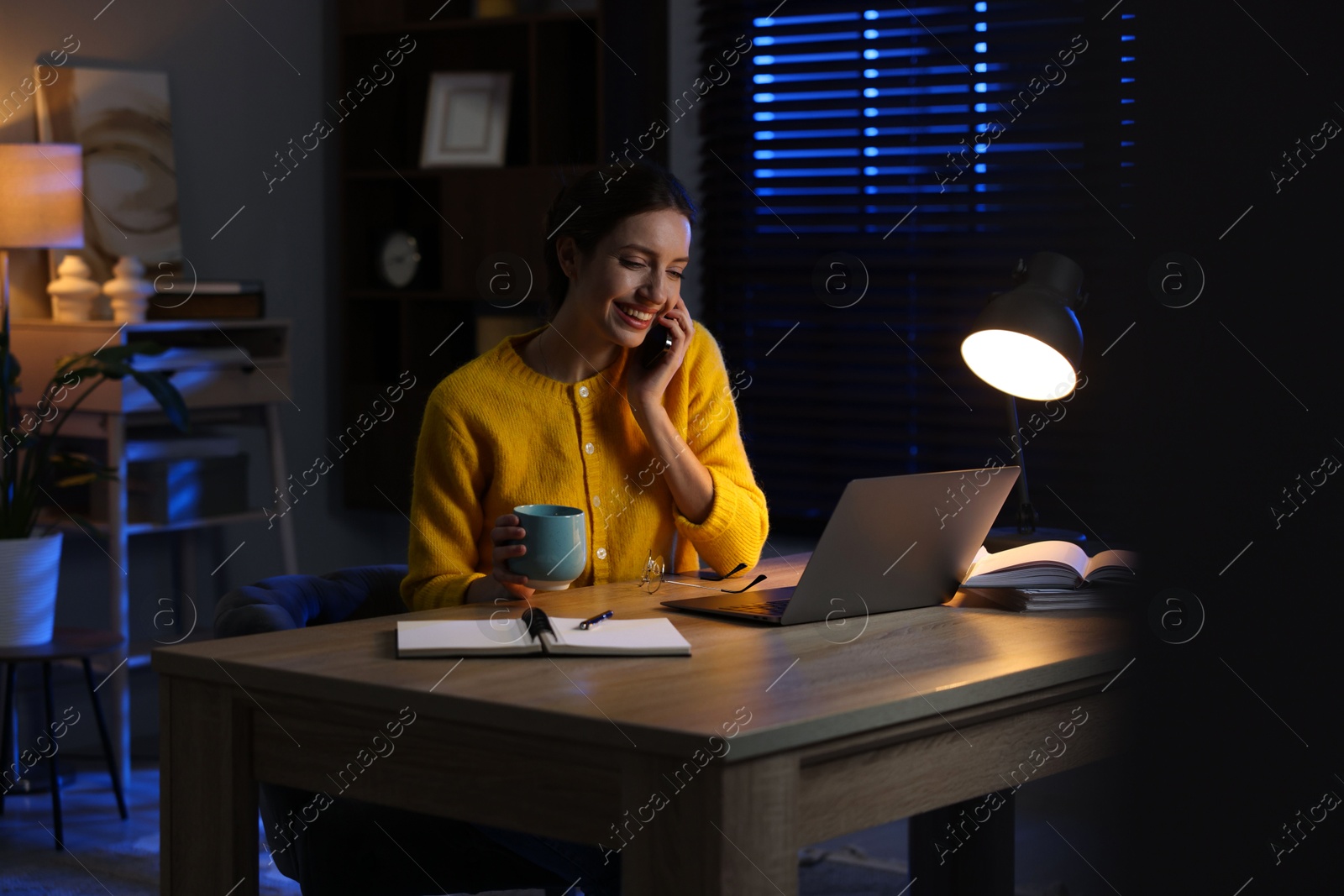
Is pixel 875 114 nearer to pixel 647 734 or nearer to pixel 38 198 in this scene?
pixel 38 198

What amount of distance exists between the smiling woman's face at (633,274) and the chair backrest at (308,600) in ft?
1.61

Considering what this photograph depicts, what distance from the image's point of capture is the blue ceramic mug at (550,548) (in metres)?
1.73

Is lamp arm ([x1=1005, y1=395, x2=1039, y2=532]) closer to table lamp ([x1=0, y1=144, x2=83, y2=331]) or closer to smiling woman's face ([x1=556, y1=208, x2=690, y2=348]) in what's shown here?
smiling woman's face ([x1=556, y1=208, x2=690, y2=348])

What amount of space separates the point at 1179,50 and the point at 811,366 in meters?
3.34

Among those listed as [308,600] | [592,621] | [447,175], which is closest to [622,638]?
[592,621]

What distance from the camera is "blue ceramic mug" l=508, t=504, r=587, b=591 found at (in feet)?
5.68

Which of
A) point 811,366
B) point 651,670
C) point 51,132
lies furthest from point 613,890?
point 51,132

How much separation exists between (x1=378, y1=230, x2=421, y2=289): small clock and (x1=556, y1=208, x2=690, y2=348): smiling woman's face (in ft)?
7.70

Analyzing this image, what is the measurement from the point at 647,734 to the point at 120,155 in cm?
333

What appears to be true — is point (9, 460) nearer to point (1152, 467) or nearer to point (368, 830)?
point (368, 830)

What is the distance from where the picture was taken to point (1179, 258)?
1.04ft

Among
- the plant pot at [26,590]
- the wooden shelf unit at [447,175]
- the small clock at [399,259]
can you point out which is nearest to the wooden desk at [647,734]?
the plant pot at [26,590]

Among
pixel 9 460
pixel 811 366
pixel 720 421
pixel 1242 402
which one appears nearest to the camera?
pixel 1242 402

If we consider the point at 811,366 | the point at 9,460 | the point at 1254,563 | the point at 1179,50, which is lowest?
the point at 1254,563
